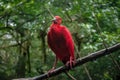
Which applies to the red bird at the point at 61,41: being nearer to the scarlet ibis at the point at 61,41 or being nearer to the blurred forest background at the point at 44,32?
the scarlet ibis at the point at 61,41

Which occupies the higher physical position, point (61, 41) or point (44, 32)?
point (61, 41)

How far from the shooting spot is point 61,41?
3.35 m

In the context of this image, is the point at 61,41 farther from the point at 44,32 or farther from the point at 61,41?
the point at 44,32

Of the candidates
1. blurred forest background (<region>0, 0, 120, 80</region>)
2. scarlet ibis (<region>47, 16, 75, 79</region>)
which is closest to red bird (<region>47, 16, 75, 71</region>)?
scarlet ibis (<region>47, 16, 75, 79</region>)

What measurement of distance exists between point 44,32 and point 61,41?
4078 mm

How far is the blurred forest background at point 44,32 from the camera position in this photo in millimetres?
6027

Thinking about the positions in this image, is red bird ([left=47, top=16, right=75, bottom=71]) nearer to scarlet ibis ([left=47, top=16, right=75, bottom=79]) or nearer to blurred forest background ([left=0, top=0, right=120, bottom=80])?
scarlet ibis ([left=47, top=16, right=75, bottom=79])

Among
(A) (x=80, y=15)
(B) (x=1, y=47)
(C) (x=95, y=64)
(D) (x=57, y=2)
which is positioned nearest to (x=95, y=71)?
(C) (x=95, y=64)

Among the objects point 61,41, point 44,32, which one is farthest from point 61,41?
point 44,32

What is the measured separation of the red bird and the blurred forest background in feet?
5.27

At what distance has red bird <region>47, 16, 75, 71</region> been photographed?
3.30 m

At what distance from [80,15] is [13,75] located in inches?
77.4

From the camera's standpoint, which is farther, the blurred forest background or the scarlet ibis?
the blurred forest background

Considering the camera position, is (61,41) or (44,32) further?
(44,32)
